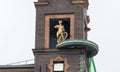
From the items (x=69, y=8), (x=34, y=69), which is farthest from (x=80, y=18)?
(x=34, y=69)

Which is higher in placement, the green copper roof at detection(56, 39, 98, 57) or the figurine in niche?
the figurine in niche

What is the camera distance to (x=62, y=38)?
324 ft

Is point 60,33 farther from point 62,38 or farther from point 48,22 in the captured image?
point 48,22

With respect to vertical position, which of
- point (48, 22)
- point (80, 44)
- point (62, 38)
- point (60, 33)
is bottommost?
point (80, 44)

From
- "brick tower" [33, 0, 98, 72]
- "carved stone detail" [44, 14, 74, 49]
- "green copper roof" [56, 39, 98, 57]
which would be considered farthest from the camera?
"carved stone detail" [44, 14, 74, 49]

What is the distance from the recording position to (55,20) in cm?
9956

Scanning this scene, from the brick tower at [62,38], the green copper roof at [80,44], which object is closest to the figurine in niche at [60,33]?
the brick tower at [62,38]

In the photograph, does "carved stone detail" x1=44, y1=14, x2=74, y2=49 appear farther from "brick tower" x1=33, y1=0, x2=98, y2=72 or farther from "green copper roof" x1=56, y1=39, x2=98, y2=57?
"green copper roof" x1=56, y1=39, x2=98, y2=57

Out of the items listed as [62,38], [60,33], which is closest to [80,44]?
[62,38]

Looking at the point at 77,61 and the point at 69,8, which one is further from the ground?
the point at 69,8

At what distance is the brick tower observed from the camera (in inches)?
3807

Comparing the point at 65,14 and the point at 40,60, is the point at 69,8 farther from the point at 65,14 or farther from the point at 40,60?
the point at 40,60

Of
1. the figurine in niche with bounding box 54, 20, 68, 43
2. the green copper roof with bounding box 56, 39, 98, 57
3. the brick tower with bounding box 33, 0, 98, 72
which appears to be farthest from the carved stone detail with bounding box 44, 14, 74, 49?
the green copper roof with bounding box 56, 39, 98, 57

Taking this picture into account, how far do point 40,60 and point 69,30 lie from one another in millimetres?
5267
